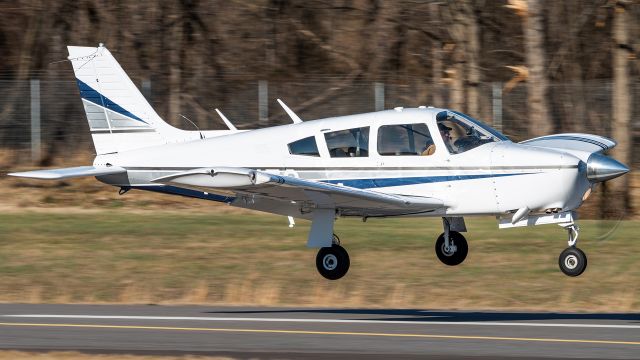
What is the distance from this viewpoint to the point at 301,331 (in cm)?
1700

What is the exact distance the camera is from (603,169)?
49.7 ft

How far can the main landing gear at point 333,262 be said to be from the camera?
55.0 feet

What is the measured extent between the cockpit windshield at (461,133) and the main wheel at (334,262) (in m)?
2.22

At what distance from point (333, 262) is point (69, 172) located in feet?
12.4

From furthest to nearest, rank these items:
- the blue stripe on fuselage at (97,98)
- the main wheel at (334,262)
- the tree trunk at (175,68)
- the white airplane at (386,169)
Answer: the tree trunk at (175,68) → the blue stripe on fuselage at (97,98) → the main wheel at (334,262) → the white airplane at (386,169)

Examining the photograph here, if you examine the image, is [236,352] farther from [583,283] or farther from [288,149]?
[583,283]

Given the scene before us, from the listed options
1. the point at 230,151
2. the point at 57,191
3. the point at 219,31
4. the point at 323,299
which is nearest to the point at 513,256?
the point at 323,299

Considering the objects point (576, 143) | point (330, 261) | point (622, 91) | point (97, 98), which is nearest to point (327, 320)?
point (330, 261)

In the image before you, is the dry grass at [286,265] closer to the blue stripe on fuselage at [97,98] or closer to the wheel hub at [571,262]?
the wheel hub at [571,262]

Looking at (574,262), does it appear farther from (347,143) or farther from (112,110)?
(112,110)

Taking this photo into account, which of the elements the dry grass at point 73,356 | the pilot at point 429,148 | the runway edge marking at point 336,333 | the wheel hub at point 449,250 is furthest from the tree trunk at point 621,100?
the dry grass at point 73,356

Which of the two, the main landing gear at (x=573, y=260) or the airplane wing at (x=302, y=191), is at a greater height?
the airplane wing at (x=302, y=191)

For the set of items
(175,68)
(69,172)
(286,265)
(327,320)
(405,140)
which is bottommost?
(327,320)

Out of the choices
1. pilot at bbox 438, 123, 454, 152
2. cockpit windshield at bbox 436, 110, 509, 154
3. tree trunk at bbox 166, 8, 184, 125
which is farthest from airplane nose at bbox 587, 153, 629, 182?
tree trunk at bbox 166, 8, 184, 125
